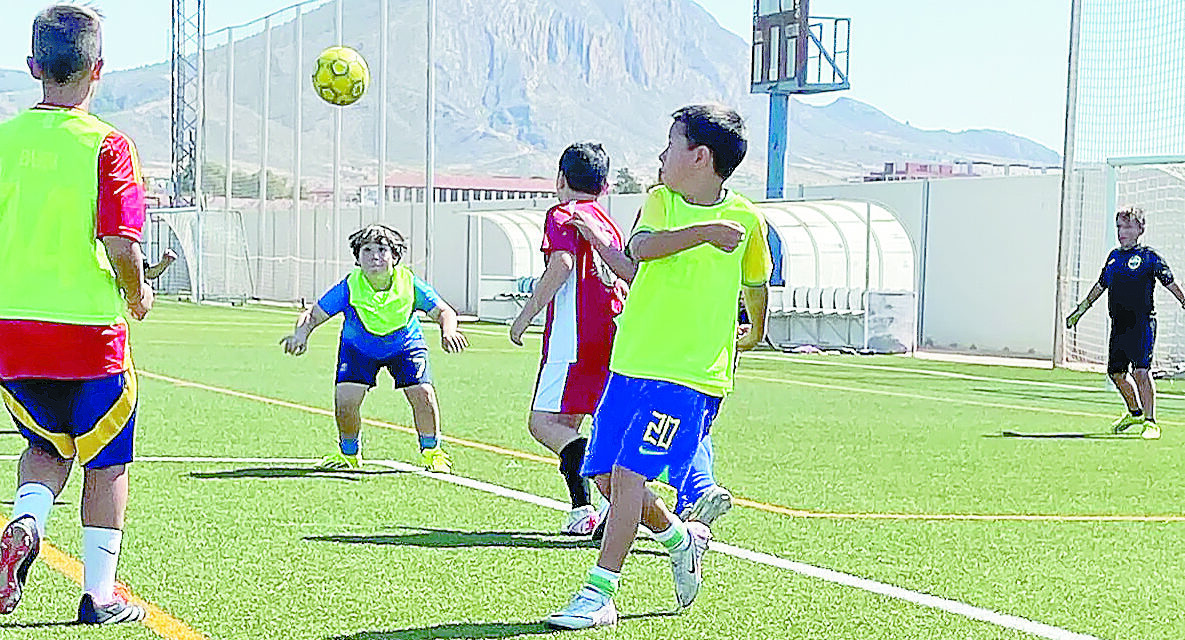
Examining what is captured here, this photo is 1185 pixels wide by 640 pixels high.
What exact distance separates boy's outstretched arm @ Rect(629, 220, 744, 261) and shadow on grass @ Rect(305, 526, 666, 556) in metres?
2.12

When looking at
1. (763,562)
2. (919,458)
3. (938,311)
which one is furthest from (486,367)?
(938,311)

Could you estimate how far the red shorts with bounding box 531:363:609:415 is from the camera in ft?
26.7

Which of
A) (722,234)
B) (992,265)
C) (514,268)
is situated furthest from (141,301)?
(514,268)

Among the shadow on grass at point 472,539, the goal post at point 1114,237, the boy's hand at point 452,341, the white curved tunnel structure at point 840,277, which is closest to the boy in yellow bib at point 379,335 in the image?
the boy's hand at point 452,341

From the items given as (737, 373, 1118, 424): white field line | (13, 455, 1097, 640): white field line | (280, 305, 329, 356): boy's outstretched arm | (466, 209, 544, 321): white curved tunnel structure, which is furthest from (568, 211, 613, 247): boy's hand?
(466, 209, 544, 321): white curved tunnel structure

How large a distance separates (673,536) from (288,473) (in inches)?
178

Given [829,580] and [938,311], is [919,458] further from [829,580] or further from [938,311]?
[938,311]

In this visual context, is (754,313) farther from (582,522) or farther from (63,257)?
(63,257)

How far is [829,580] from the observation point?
7.03m

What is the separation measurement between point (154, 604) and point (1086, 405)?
47.3 ft

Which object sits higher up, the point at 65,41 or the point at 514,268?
the point at 65,41

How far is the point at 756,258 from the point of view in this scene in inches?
245

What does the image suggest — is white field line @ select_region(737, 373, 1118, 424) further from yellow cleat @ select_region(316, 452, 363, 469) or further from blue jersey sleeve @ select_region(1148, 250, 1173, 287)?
yellow cleat @ select_region(316, 452, 363, 469)

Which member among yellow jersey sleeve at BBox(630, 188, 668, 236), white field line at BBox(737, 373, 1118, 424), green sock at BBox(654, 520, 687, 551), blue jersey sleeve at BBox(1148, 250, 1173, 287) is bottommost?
white field line at BBox(737, 373, 1118, 424)
